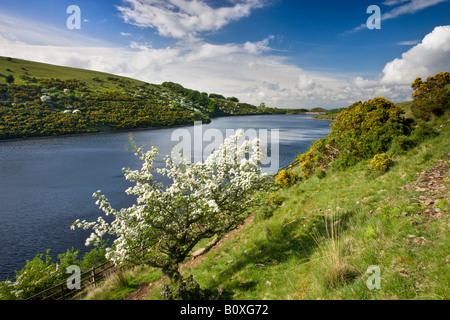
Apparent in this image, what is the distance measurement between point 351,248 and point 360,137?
1782cm

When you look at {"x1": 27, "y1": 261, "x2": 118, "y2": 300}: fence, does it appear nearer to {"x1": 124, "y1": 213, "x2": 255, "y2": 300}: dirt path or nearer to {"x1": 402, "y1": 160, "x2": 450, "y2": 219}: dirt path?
{"x1": 124, "y1": 213, "x2": 255, "y2": 300}: dirt path

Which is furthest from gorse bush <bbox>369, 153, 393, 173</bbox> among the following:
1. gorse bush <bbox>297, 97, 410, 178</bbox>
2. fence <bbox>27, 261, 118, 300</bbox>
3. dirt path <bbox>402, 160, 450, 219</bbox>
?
fence <bbox>27, 261, 118, 300</bbox>

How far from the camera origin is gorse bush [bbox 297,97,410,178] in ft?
64.5

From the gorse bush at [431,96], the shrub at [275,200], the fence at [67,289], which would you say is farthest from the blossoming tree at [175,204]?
the gorse bush at [431,96]

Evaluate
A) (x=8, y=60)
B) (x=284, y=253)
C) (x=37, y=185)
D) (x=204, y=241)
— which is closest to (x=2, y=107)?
(x=37, y=185)

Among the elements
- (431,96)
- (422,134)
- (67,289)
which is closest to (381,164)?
(422,134)

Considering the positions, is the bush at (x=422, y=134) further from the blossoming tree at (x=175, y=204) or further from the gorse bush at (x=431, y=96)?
the blossoming tree at (x=175, y=204)

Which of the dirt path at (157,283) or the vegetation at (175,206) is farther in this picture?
the dirt path at (157,283)

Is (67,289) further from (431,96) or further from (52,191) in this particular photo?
(431,96)

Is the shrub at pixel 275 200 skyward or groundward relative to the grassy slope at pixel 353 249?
groundward

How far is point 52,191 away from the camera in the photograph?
117 feet

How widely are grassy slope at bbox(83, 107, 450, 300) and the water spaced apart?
34.6ft

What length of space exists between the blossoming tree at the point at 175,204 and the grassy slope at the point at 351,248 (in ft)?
7.99

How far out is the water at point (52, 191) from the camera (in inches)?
894
